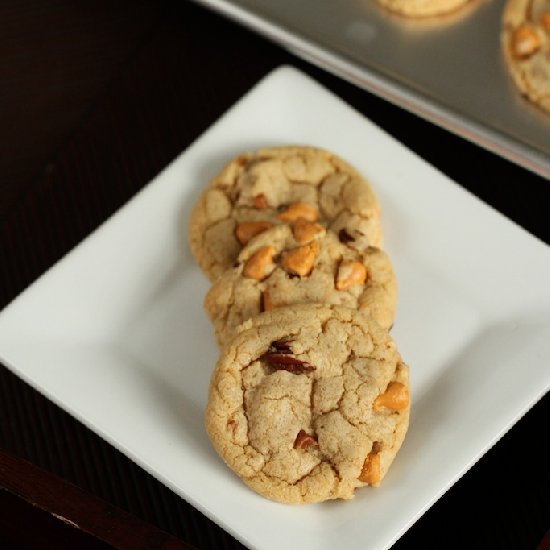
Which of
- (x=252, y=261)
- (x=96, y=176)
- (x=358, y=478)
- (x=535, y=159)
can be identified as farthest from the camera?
(x=96, y=176)

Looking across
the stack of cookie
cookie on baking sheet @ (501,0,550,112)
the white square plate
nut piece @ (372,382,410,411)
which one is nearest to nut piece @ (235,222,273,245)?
the stack of cookie

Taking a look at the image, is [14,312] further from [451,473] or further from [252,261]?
[451,473]

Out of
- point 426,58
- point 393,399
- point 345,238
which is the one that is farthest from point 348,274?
point 426,58

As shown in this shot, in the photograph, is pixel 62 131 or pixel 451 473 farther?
pixel 62 131

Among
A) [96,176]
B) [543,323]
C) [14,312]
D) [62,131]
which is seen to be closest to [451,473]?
[543,323]

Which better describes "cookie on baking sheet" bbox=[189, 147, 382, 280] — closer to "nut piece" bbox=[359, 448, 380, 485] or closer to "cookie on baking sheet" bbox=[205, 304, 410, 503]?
"cookie on baking sheet" bbox=[205, 304, 410, 503]

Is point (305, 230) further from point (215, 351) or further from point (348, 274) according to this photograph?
point (215, 351)

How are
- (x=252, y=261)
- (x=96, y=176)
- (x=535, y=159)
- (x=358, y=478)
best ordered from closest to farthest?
1. (x=358, y=478)
2. (x=252, y=261)
3. (x=535, y=159)
4. (x=96, y=176)

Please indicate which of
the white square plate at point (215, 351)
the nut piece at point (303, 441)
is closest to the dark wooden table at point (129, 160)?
the white square plate at point (215, 351)
